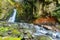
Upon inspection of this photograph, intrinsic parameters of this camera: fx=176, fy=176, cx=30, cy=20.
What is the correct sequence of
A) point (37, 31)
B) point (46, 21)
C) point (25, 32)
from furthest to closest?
point (46, 21)
point (37, 31)
point (25, 32)

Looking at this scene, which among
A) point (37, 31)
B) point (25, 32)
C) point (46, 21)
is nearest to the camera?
point (25, 32)

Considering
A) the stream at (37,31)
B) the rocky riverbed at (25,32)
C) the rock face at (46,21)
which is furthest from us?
the rock face at (46,21)

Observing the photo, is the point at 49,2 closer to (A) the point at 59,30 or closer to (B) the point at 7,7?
(A) the point at 59,30

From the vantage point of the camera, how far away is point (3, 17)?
628 inches

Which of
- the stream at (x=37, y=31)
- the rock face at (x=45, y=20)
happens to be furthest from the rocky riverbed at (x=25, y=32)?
the rock face at (x=45, y=20)

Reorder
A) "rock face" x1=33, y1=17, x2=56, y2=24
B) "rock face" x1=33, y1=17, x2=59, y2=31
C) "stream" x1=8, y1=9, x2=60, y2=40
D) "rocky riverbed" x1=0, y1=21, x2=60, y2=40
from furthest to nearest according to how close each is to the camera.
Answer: "rock face" x1=33, y1=17, x2=56, y2=24, "rock face" x1=33, y1=17, x2=59, y2=31, "stream" x1=8, y1=9, x2=60, y2=40, "rocky riverbed" x1=0, y1=21, x2=60, y2=40

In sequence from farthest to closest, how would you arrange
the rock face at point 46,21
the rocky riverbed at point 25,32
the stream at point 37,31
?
the rock face at point 46,21, the stream at point 37,31, the rocky riverbed at point 25,32

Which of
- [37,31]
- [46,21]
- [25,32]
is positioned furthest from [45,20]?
[25,32]

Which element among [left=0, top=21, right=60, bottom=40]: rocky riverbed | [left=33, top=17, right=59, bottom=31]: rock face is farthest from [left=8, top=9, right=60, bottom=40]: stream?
[left=33, top=17, right=59, bottom=31]: rock face

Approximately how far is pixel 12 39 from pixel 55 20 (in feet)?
30.7

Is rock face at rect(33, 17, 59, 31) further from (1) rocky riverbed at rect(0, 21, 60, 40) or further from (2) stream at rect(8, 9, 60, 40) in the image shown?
(1) rocky riverbed at rect(0, 21, 60, 40)

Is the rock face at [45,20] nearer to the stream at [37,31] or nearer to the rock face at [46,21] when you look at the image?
the rock face at [46,21]

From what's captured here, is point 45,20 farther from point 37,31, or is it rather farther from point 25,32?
point 25,32

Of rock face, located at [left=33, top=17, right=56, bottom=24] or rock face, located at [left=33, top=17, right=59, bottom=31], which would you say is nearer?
rock face, located at [left=33, top=17, right=59, bottom=31]
